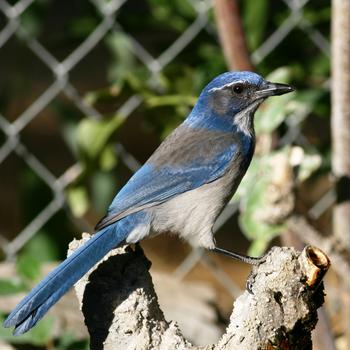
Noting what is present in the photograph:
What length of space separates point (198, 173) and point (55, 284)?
0.89 m

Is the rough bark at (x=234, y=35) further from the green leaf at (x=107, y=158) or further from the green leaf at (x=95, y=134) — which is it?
the green leaf at (x=107, y=158)

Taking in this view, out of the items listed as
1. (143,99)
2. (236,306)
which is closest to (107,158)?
(143,99)

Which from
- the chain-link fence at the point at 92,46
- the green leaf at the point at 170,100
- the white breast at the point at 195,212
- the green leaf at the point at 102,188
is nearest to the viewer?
the white breast at the point at 195,212

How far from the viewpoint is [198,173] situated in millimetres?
3758

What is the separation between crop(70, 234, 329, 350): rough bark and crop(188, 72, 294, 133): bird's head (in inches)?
37.6

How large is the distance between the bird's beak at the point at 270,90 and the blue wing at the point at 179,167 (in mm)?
188

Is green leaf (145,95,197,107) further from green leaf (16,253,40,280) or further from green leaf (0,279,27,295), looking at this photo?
green leaf (0,279,27,295)

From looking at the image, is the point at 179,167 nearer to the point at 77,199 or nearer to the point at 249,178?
the point at 249,178

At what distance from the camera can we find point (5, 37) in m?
5.20

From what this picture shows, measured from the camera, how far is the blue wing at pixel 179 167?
3605 mm

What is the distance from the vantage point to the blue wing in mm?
3605

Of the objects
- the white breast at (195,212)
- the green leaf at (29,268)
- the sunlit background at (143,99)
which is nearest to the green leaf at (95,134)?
the sunlit background at (143,99)

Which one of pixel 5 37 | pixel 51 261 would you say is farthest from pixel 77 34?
pixel 51 261

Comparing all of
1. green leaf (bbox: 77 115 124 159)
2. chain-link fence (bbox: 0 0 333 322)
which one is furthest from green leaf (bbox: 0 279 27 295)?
chain-link fence (bbox: 0 0 333 322)
